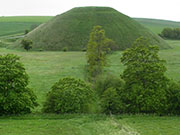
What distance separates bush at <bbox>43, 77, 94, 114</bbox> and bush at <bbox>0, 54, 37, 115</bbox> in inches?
79.3

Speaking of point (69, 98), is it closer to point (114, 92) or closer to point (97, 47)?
point (114, 92)

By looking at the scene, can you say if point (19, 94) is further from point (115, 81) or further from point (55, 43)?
point (55, 43)

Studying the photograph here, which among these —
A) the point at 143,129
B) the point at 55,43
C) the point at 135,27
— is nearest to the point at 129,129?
the point at 143,129

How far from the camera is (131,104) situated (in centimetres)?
2227

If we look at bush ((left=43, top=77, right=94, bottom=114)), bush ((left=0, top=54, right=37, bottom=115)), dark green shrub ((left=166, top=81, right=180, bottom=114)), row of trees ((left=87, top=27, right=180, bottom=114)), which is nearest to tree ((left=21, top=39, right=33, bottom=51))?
bush ((left=0, top=54, right=37, bottom=115))

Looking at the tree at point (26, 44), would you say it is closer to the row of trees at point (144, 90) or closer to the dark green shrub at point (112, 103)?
the row of trees at point (144, 90)

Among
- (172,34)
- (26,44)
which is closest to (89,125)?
(26,44)

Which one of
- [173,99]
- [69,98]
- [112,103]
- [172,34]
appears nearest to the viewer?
[69,98]

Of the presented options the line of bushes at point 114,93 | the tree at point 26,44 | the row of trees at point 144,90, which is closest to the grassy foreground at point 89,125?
the line of bushes at point 114,93

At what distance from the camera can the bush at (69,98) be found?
21312mm

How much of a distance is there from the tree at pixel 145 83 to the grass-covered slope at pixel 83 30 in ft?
204

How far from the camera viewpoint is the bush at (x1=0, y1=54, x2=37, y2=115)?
20391 millimetres

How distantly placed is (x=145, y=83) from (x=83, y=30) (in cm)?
7629

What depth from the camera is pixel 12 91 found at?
20844 millimetres
